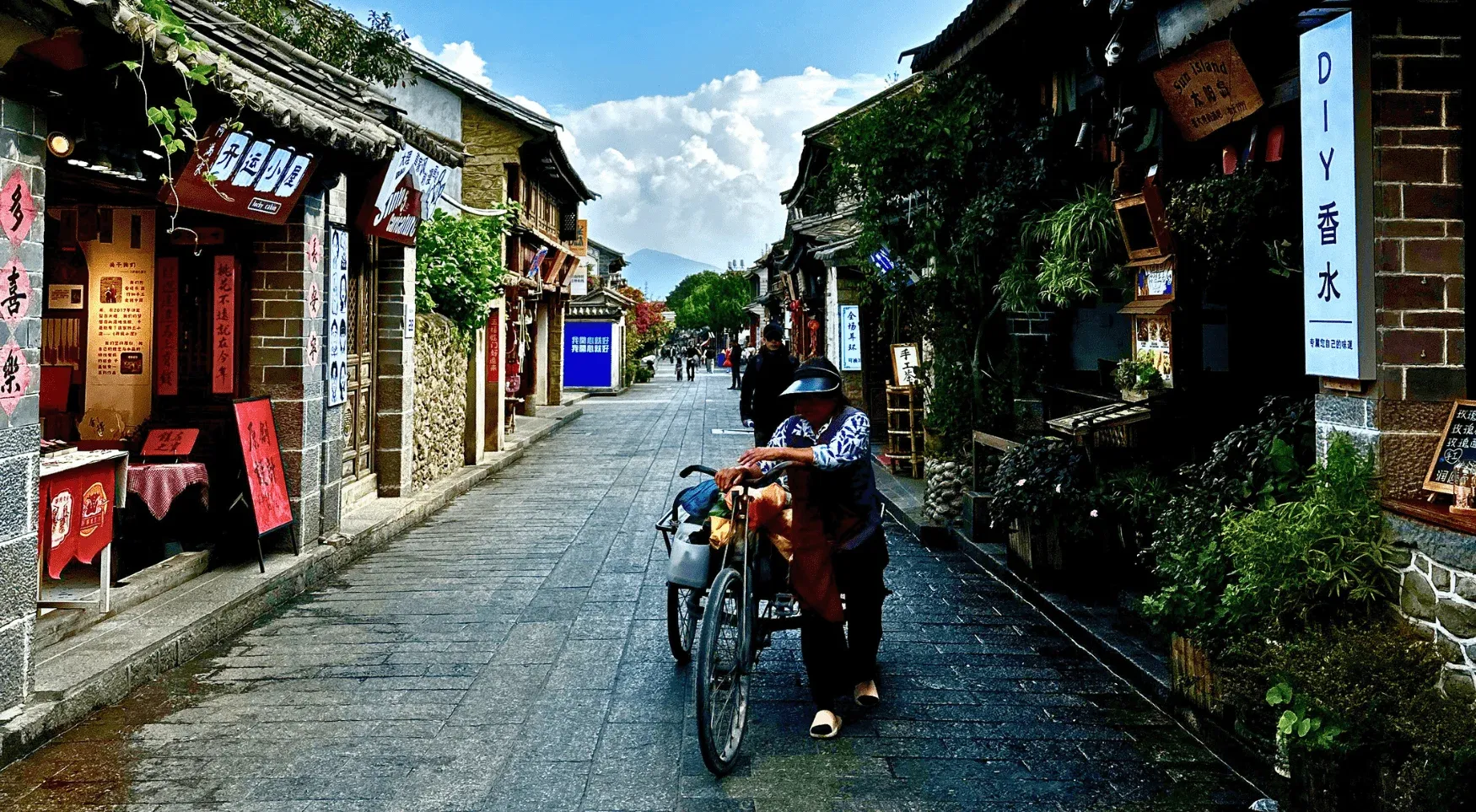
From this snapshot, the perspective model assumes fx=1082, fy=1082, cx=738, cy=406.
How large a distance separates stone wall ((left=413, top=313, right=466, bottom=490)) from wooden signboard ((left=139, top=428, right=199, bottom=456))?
484 centimetres

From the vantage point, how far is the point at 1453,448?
404cm

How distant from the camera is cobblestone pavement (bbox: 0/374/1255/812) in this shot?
14.3 ft

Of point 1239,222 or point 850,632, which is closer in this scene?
point 850,632

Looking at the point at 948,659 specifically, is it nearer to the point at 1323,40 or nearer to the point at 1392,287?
the point at 1392,287

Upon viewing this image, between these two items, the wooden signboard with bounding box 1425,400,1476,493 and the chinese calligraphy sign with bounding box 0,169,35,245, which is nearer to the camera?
the wooden signboard with bounding box 1425,400,1476,493

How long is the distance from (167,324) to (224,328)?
599 mm

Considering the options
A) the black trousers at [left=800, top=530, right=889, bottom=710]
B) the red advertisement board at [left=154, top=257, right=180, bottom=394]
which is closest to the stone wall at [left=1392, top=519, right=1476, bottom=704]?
the black trousers at [left=800, top=530, right=889, bottom=710]

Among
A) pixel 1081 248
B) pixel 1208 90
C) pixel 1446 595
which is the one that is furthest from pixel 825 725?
pixel 1081 248

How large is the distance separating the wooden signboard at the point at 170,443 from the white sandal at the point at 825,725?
5.35 metres

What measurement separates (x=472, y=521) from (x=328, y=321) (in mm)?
3094

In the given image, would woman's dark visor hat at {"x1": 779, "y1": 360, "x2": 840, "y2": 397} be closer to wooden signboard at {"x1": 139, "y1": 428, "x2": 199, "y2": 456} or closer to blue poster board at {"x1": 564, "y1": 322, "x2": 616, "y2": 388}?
wooden signboard at {"x1": 139, "y1": 428, "x2": 199, "y2": 456}

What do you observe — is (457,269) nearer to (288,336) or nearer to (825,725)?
(288,336)

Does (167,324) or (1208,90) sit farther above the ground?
(1208,90)

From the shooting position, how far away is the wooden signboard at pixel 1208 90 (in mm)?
6039
